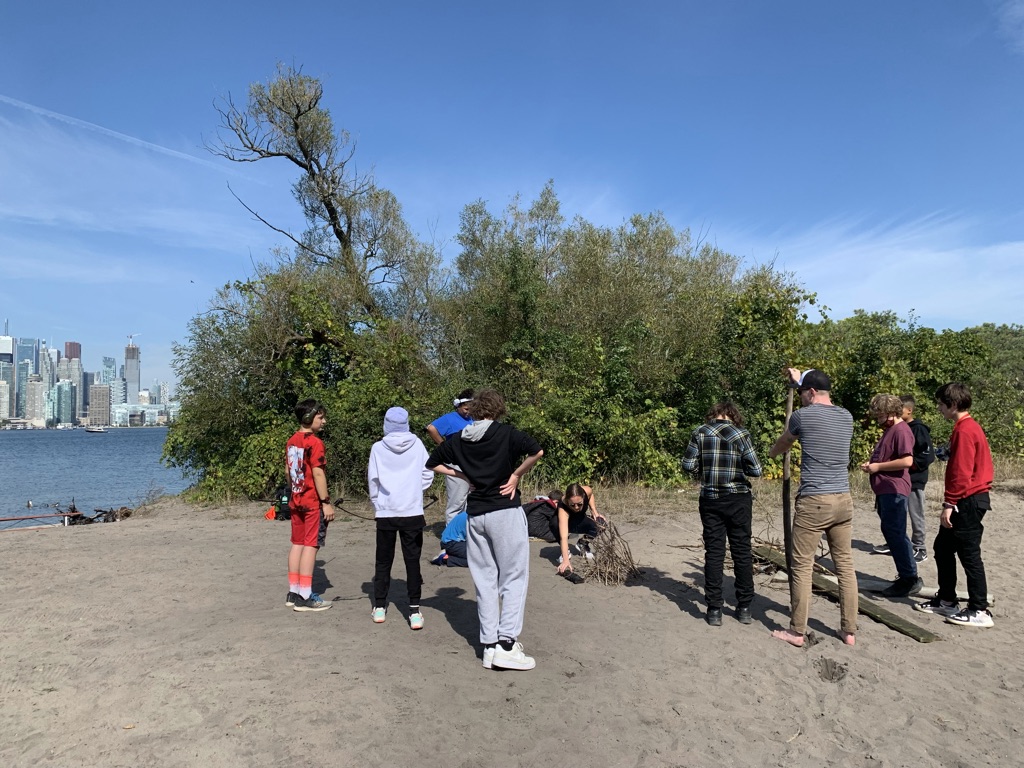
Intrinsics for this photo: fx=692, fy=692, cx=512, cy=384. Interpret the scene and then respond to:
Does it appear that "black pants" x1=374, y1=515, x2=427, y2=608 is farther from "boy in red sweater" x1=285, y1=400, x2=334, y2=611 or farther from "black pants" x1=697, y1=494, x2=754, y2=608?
"black pants" x1=697, y1=494, x2=754, y2=608

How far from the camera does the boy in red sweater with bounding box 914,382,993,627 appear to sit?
559 cm

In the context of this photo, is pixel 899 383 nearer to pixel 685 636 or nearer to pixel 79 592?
pixel 685 636

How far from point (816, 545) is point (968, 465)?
1.50 m

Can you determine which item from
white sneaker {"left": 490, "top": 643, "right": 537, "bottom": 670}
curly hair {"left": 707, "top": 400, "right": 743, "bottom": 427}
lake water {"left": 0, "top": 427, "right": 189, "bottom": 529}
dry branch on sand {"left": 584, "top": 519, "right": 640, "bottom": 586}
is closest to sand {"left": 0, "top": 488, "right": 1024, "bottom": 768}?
white sneaker {"left": 490, "top": 643, "right": 537, "bottom": 670}

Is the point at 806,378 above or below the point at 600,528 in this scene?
Result: above

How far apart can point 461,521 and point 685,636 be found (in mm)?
3206

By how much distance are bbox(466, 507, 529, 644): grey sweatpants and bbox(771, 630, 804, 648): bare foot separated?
2.18m

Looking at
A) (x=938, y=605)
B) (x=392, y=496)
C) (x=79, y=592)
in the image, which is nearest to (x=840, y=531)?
(x=938, y=605)

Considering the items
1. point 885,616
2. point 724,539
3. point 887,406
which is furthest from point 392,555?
point 887,406

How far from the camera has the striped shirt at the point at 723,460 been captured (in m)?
5.61

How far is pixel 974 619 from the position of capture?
5.81m

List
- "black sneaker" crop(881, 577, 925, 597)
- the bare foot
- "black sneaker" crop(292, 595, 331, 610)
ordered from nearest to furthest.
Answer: the bare foot → "black sneaker" crop(292, 595, 331, 610) → "black sneaker" crop(881, 577, 925, 597)

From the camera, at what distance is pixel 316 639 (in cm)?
515

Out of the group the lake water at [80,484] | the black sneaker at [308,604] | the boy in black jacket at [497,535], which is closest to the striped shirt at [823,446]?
the boy in black jacket at [497,535]
